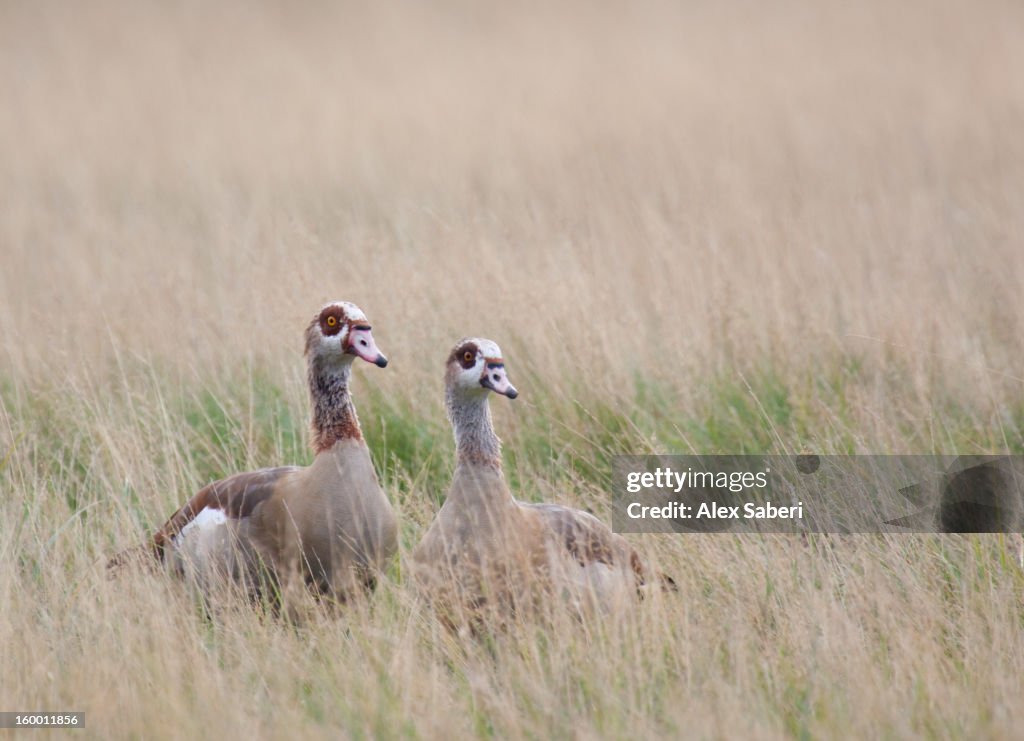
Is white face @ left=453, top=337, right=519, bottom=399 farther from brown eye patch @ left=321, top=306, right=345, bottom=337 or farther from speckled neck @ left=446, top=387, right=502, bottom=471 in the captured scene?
brown eye patch @ left=321, top=306, right=345, bottom=337

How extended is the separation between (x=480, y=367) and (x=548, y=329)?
217cm

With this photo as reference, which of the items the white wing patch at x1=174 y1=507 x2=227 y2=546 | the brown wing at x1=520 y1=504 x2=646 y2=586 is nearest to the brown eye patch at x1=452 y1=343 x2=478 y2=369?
the brown wing at x1=520 y1=504 x2=646 y2=586

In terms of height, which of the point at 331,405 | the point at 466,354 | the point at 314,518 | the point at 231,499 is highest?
the point at 466,354

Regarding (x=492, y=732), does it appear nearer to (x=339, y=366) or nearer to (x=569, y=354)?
(x=339, y=366)

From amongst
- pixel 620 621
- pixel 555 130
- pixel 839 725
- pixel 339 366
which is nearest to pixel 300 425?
pixel 339 366

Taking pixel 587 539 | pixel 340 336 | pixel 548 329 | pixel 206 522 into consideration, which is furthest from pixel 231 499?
pixel 548 329

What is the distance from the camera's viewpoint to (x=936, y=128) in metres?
13.3

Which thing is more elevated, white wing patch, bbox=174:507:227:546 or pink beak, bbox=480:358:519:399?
pink beak, bbox=480:358:519:399

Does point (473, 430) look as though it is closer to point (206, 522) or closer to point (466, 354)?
point (466, 354)

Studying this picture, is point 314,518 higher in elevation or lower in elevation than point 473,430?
lower

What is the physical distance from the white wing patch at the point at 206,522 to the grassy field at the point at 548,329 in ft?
0.97

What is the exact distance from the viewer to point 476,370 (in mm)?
5816

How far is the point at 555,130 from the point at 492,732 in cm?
1016

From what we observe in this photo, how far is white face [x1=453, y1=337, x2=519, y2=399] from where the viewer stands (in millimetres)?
5758
